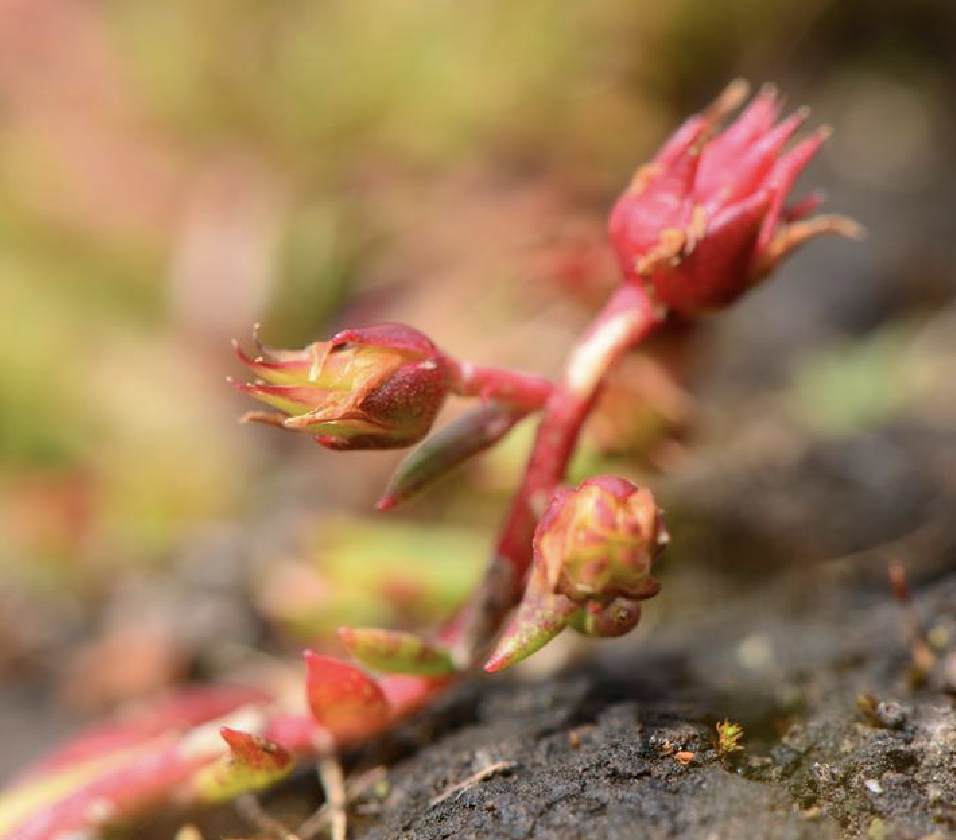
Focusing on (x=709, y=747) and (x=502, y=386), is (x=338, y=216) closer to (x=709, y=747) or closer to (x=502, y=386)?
(x=502, y=386)

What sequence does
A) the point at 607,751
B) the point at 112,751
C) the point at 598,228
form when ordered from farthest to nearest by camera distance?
the point at 598,228 → the point at 112,751 → the point at 607,751

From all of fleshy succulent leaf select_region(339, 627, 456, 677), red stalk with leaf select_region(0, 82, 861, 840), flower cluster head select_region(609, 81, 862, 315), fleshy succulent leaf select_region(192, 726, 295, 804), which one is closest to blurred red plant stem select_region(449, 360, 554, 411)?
red stalk with leaf select_region(0, 82, 861, 840)

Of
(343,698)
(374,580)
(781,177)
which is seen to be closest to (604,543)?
(343,698)

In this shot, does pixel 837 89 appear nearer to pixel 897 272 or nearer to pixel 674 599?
pixel 897 272

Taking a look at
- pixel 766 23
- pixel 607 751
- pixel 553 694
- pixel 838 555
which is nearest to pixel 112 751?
pixel 553 694

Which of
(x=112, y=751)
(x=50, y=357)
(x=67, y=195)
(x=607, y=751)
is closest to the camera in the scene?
(x=607, y=751)

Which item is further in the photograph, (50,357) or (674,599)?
(50,357)

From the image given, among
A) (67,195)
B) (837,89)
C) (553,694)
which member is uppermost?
(67,195)

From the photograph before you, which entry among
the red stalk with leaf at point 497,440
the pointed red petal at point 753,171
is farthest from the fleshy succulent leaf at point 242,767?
→ the pointed red petal at point 753,171
